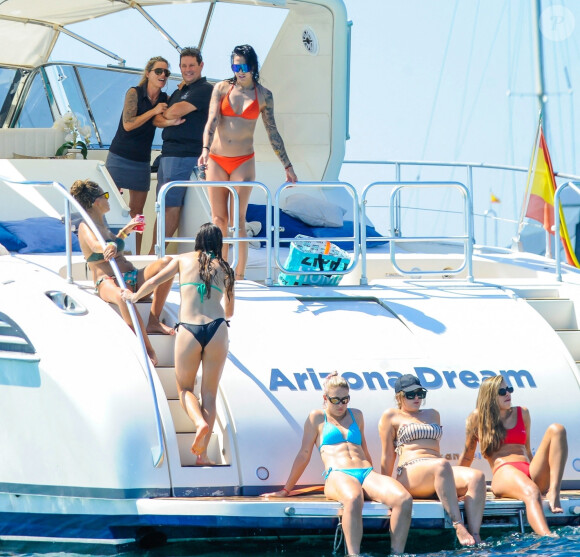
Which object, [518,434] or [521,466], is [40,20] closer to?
[518,434]

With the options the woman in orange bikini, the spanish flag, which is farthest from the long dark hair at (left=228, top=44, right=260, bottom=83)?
the spanish flag

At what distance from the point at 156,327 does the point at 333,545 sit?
6.62ft

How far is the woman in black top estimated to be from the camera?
1085 cm

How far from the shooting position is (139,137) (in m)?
11.0

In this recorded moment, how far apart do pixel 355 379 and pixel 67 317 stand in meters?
1.93

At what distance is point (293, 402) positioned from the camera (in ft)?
24.9

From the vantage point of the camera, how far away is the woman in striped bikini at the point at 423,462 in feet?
23.0

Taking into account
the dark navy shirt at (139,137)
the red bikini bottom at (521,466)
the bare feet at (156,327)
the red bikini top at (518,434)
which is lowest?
the red bikini bottom at (521,466)

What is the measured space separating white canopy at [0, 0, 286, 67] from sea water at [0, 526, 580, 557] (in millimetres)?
6389

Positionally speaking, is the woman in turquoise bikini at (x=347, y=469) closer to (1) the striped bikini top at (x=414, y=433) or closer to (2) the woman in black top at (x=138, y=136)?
(1) the striped bikini top at (x=414, y=433)

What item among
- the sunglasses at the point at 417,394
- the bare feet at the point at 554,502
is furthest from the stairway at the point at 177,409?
the bare feet at the point at 554,502

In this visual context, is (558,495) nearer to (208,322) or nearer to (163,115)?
(208,322)

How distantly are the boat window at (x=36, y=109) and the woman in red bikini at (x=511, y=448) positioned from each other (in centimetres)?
680

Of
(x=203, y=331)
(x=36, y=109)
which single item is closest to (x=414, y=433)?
(x=203, y=331)
